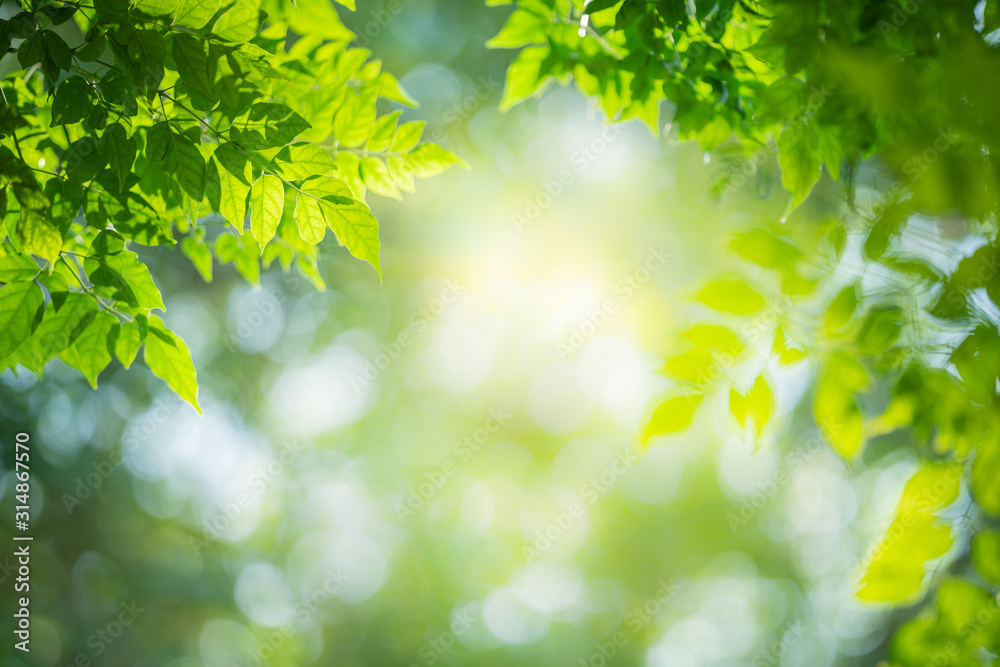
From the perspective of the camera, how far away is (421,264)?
9.02m

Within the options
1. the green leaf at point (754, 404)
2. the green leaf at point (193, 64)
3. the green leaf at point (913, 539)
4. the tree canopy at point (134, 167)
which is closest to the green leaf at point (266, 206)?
the tree canopy at point (134, 167)

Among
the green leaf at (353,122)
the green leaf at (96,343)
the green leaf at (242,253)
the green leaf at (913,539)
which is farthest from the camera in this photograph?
the green leaf at (242,253)

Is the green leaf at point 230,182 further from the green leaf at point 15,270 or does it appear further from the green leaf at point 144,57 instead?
the green leaf at point 15,270

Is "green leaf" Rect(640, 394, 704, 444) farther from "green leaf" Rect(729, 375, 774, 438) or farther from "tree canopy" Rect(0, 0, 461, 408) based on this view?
"tree canopy" Rect(0, 0, 461, 408)

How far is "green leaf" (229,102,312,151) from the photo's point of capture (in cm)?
92

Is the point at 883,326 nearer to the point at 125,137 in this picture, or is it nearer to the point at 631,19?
the point at 631,19

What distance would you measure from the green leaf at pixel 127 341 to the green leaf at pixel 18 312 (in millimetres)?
120

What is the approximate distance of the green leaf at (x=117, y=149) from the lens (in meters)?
0.90

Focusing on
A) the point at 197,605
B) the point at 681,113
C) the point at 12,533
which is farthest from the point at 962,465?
the point at 197,605

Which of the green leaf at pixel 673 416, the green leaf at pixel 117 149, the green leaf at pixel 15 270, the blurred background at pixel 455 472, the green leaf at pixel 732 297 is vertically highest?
the green leaf at pixel 732 297

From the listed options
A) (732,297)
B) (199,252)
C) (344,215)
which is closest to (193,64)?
(344,215)

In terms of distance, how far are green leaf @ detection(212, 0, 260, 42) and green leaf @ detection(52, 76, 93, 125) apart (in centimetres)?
23

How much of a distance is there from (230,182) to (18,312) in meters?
0.38

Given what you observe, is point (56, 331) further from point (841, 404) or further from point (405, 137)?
point (841, 404)
